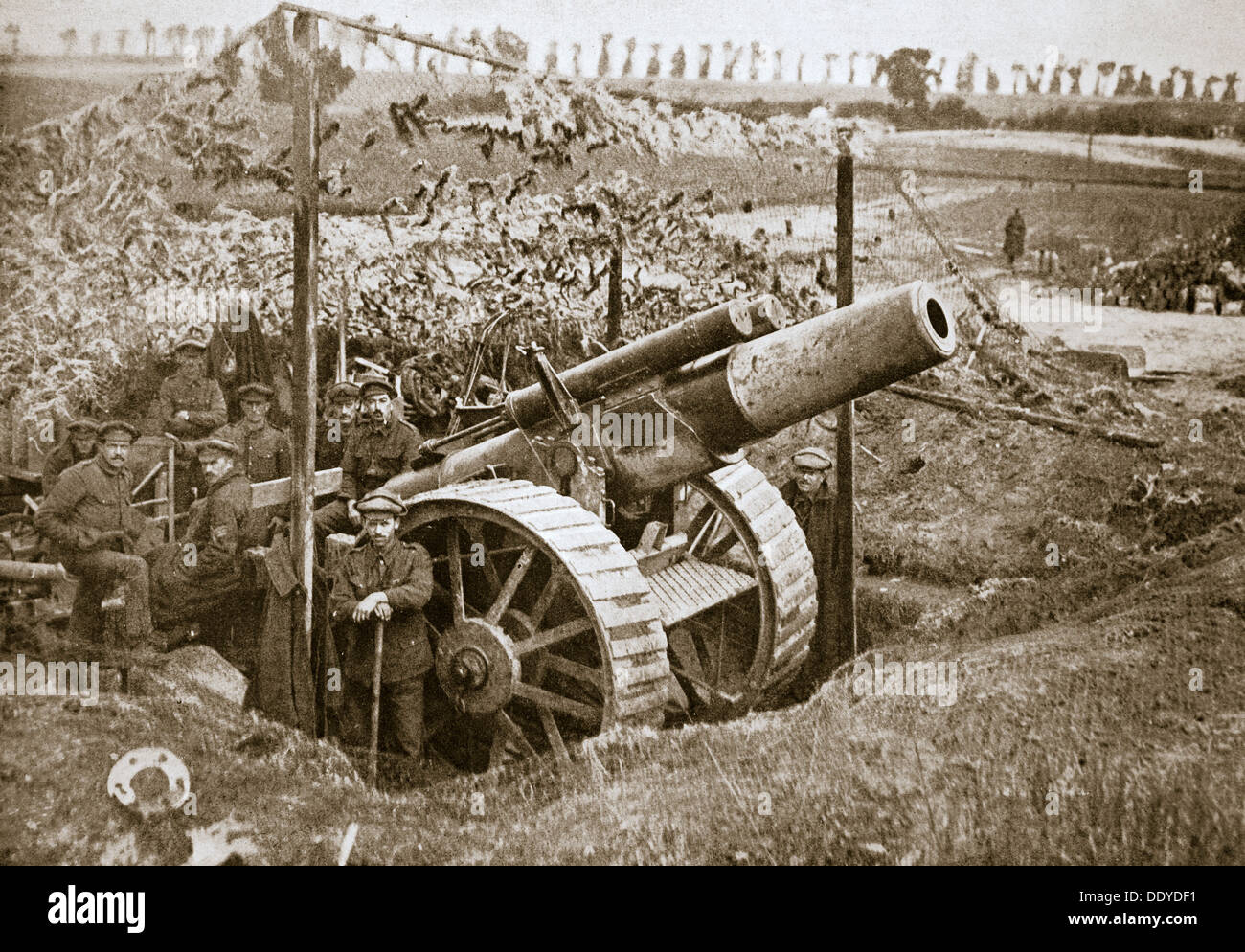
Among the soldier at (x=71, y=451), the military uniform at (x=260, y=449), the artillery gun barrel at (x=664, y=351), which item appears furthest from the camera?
the military uniform at (x=260, y=449)

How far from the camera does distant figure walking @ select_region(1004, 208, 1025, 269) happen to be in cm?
516

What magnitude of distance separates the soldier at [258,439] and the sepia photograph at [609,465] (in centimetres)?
2

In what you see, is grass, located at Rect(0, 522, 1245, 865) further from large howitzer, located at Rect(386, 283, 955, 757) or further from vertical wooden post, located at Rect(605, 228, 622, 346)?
vertical wooden post, located at Rect(605, 228, 622, 346)

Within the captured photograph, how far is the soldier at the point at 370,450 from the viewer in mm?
5156

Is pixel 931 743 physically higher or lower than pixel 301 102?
lower

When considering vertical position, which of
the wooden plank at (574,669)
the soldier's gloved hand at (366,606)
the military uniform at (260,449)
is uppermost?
the military uniform at (260,449)

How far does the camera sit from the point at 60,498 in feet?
15.2

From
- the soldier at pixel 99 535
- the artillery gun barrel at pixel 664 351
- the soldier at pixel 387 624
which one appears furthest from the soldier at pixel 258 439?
the artillery gun barrel at pixel 664 351

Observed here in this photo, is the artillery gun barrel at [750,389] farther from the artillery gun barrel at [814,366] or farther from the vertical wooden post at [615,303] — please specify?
the vertical wooden post at [615,303]

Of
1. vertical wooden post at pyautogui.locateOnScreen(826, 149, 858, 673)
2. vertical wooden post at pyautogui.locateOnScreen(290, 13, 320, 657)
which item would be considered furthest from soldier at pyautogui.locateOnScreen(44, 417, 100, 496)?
vertical wooden post at pyautogui.locateOnScreen(826, 149, 858, 673)

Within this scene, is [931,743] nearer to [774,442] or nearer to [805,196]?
[774,442]

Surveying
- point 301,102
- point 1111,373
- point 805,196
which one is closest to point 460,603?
point 301,102

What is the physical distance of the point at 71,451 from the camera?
186 inches

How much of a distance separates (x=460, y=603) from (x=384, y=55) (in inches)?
85.3
